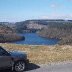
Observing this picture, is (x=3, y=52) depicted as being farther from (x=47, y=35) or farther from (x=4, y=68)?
(x=47, y=35)

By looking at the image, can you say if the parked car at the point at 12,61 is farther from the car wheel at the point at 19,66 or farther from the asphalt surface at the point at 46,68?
the asphalt surface at the point at 46,68

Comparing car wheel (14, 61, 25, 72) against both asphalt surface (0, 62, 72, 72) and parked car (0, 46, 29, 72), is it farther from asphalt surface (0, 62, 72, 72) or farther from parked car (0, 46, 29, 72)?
asphalt surface (0, 62, 72, 72)

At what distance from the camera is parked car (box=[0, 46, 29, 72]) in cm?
1262

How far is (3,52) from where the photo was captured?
1270 centimetres

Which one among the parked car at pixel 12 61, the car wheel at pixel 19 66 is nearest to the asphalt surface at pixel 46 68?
the car wheel at pixel 19 66

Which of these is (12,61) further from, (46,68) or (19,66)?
(46,68)

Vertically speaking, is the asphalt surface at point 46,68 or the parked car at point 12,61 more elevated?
the parked car at point 12,61

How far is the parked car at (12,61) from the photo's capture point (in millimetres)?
12617

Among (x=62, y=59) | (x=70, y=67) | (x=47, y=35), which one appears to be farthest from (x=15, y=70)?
(x=47, y=35)

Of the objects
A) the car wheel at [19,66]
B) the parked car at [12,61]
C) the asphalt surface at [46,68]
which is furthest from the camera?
the asphalt surface at [46,68]

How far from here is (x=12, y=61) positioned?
13.0 meters

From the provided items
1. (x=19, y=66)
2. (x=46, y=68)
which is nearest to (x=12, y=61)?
(x=19, y=66)

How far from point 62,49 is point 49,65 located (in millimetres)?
7913

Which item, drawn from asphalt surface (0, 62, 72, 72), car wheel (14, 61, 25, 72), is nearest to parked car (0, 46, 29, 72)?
car wheel (14, 61, 25, 72)
